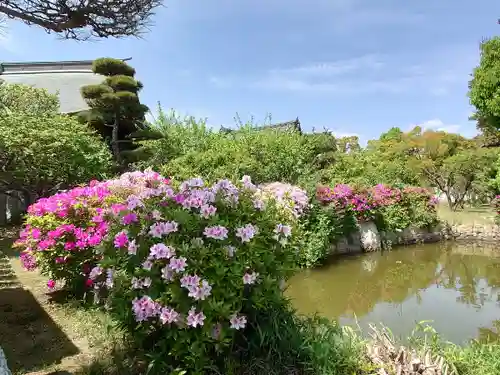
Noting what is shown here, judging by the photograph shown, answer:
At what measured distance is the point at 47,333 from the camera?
11.0ft

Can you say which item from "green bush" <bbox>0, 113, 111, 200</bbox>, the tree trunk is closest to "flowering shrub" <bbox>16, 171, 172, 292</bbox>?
"green bush" <bbox>0, 113, 111, 200</bbox>

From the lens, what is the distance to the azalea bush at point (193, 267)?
2.04 m

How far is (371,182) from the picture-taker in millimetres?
11188

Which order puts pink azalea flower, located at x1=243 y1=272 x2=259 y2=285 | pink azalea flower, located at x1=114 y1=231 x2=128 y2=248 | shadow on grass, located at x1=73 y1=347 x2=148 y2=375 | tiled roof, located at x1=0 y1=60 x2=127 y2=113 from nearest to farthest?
1. pink azalea flower, located at x1=243 y1=272 x2=259 y2=285
2. pink azalea flower, located at x1=114 y1=231 x2=128 y2=248
3. shadow on grass, located at x1=73 y1=347 x2=148 y2=375
4. tiled roof, located at x1=0 y1=60 x2=127 y2=113

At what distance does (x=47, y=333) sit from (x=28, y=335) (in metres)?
0.14

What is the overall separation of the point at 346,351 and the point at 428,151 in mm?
15705

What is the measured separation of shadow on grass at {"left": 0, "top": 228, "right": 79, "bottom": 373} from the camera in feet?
9.16

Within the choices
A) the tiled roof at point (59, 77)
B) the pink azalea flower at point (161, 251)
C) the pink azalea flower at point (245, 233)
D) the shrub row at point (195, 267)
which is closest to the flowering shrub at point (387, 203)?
the shrub row at point (195, 267)

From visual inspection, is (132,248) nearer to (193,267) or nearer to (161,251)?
(161,251)

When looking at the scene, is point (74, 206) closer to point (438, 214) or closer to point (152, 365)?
point (152, 365)

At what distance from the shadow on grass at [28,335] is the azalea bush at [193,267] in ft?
3.14

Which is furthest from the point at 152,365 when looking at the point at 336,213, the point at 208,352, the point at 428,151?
the point at 428,151

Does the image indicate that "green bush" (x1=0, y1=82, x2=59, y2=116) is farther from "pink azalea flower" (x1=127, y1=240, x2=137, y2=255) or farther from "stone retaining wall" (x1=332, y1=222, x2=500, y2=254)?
"pink azalea flower" (x1=127, y1=240, x2=137, y2=255)

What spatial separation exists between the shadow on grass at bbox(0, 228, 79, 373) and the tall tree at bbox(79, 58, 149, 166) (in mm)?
6691
